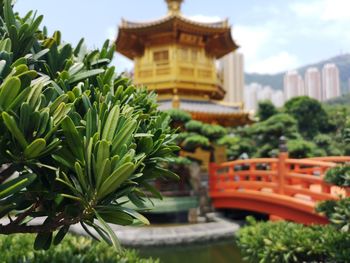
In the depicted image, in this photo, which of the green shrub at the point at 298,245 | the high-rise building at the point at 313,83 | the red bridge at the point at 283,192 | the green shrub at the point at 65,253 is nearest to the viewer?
the green shrub at the point at 65,253

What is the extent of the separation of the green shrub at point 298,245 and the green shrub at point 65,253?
1.91 metres

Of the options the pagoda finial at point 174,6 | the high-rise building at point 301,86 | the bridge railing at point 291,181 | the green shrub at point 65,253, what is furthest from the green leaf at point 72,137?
the high-rise building at point 301,86

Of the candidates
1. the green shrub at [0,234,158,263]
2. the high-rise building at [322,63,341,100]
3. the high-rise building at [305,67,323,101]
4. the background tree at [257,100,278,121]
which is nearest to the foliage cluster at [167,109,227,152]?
the green shrub at [0,234,158,263]

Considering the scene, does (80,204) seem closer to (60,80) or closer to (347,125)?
(60,80)

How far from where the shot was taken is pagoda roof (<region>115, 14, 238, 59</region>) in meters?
12.9

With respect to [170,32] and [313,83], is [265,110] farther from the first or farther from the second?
[313,83]

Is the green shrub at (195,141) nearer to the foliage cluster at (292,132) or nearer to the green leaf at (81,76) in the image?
the foliage cluster at (292,132)

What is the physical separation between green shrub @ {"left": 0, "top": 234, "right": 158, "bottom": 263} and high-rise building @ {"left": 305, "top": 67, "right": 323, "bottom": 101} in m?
59.3

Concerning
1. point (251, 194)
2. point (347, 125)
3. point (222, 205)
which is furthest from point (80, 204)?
point (222, 205)

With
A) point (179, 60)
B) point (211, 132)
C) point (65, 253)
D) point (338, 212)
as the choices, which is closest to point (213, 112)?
point (211, 132)

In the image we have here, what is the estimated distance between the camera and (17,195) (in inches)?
68.2

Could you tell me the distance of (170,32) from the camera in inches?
522

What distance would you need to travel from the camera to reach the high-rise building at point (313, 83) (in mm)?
58688

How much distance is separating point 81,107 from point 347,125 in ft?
11.8
